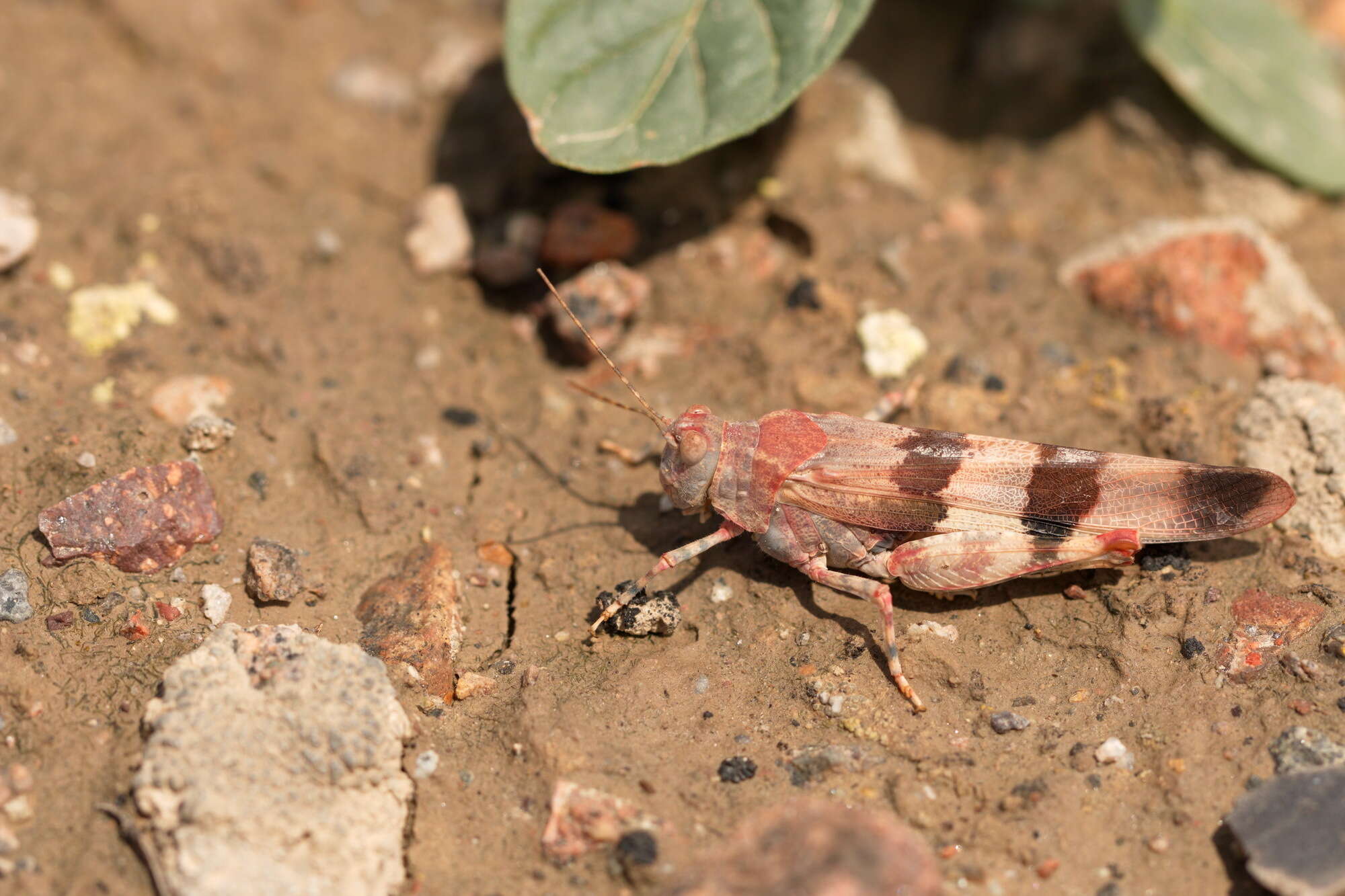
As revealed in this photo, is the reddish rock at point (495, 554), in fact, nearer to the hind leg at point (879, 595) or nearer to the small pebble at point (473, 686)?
the small pebble at point (473, 686)

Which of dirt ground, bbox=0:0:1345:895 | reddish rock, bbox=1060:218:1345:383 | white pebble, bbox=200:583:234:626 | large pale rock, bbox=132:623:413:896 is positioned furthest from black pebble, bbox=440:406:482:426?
reddish rock, bbox=1060:218:1345:383

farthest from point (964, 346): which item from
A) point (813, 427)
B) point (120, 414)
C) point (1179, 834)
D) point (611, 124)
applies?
point (120, 414)

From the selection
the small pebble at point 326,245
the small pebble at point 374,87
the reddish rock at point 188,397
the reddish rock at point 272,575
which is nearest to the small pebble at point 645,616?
the reddish rock at point 272,575

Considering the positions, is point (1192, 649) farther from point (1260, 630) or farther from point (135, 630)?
point (135, 630)

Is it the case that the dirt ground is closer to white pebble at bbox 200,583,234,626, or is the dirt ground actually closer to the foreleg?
white pebble at bbox 200,583,234,626

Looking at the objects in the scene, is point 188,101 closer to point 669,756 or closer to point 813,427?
point 813,427

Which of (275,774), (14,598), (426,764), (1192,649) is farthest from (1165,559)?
(14,598)
